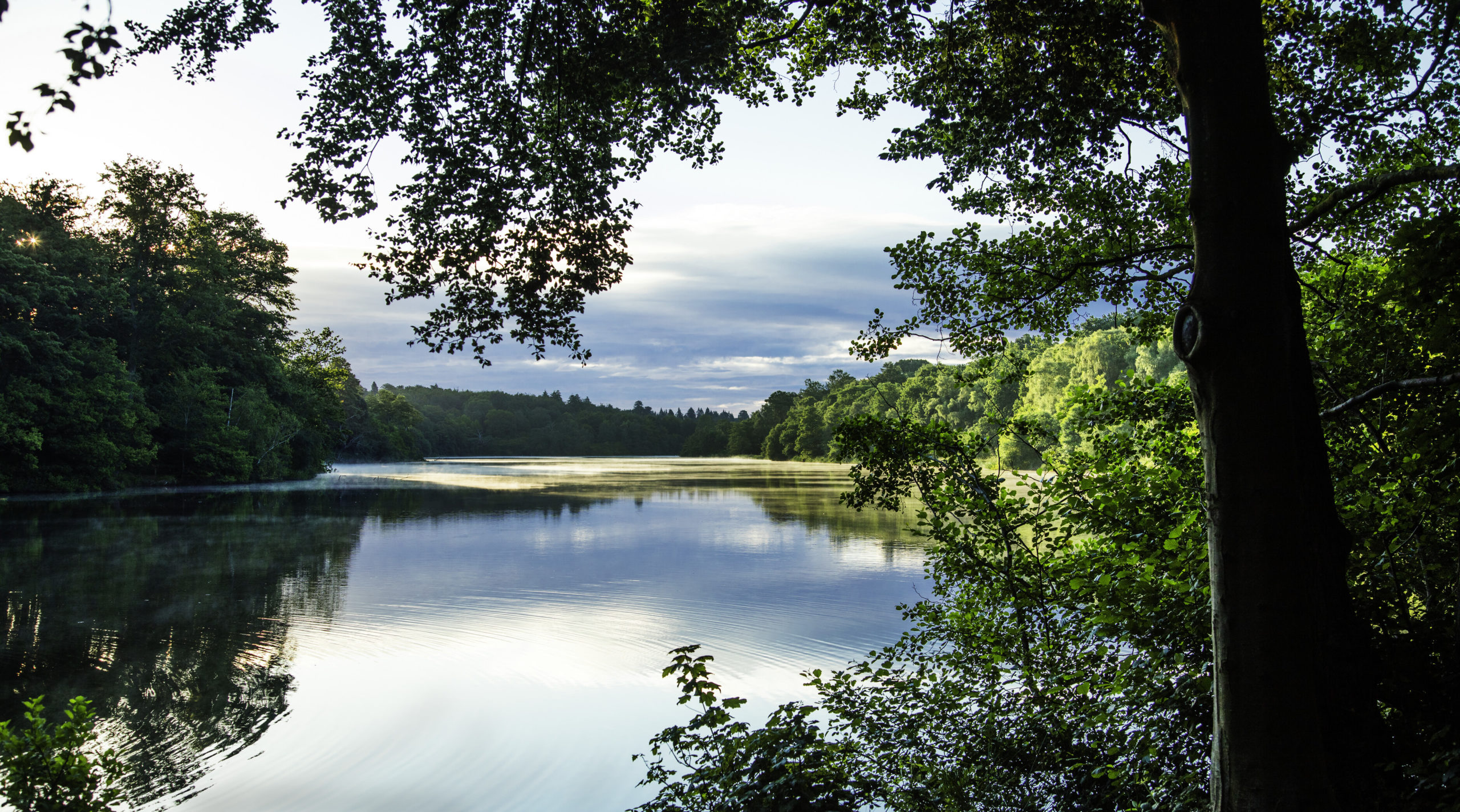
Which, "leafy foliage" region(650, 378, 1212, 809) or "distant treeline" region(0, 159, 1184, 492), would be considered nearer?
"leafy foliage" region(650, 378, 1212, 809)

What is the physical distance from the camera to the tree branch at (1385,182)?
3.04m

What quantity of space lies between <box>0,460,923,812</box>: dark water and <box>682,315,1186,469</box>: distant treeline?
11.8 feet

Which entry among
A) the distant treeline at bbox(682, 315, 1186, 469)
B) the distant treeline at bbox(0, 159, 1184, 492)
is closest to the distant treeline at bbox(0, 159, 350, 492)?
the distant treeline at bbox(0, 159, 1184, 492)

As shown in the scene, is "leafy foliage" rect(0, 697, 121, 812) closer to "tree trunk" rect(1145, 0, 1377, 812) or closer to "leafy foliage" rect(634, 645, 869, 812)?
"leafy foliage" rect(634, 645, 869, 812)

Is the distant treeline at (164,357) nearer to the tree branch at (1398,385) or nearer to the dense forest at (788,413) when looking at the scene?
the dense forest at (788,413)

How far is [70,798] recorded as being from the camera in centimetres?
416

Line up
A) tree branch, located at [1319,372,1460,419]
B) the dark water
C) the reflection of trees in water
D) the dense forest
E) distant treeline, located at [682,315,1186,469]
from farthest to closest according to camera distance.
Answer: the dense forest < the reflection of trees in water < the dark water < distant treeline, located at [682,315,1186,469] < tree branch, located at [1319,372,1460,419]

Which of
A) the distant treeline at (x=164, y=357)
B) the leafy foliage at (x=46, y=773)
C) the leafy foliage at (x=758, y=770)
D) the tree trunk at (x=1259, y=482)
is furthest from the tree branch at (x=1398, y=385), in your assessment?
the distant treeline at (x=164, y=357)

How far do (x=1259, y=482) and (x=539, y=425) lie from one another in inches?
5274

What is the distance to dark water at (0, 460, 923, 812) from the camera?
718cm

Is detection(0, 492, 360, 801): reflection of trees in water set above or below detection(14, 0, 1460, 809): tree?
below

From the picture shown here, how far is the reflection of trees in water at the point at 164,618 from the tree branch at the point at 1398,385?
8.26 meters

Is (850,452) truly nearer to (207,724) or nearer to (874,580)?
(207,724)

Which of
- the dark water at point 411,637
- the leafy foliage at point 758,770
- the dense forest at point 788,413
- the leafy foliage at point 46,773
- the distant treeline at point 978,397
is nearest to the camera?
the leafy foliage at point 46,773
